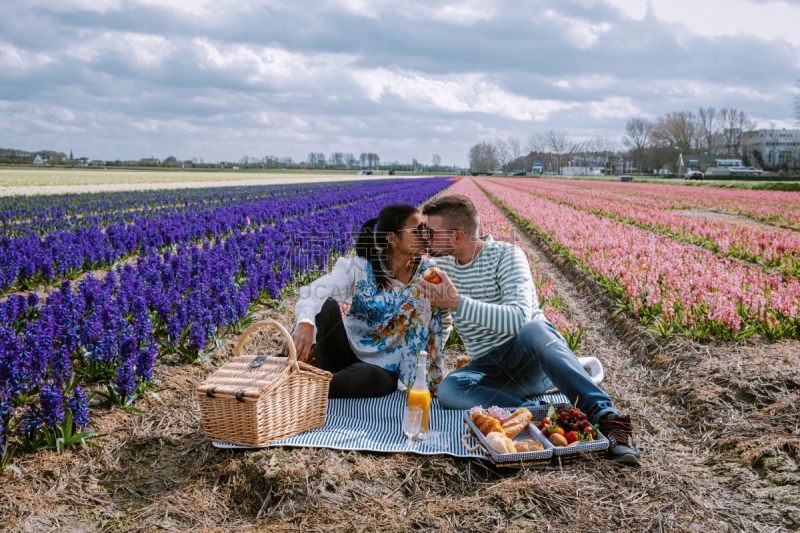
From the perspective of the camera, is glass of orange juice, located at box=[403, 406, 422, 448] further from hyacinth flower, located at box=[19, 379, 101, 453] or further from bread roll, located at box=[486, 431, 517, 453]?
hyacinth flower, located at box=[19, 379, 101, 453]

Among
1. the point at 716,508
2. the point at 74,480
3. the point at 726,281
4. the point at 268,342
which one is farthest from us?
the point at 726,281

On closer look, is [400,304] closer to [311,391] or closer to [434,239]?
[434,239]

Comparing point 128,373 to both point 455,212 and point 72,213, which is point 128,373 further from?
point 72,213

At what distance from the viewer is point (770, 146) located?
7125 centimetres

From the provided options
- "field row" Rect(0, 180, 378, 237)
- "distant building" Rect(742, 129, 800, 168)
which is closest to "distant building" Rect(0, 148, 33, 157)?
"field row" Rect(0, 180, 378, 237)

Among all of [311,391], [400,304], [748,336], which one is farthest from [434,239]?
[748,336]

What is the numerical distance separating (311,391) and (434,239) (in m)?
1.32

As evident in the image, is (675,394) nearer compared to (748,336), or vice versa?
(675,394)

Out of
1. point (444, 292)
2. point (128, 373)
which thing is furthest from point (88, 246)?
point (444, 292)

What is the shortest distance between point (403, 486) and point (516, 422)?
83 cm

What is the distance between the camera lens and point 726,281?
21.3ft

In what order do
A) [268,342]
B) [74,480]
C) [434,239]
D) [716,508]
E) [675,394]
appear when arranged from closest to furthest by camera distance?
[716,508] → [74,480] → [434,239] → [675,394] → [268,342]

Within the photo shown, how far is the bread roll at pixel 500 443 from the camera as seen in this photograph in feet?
9.90

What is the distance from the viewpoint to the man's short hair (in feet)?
11.5
